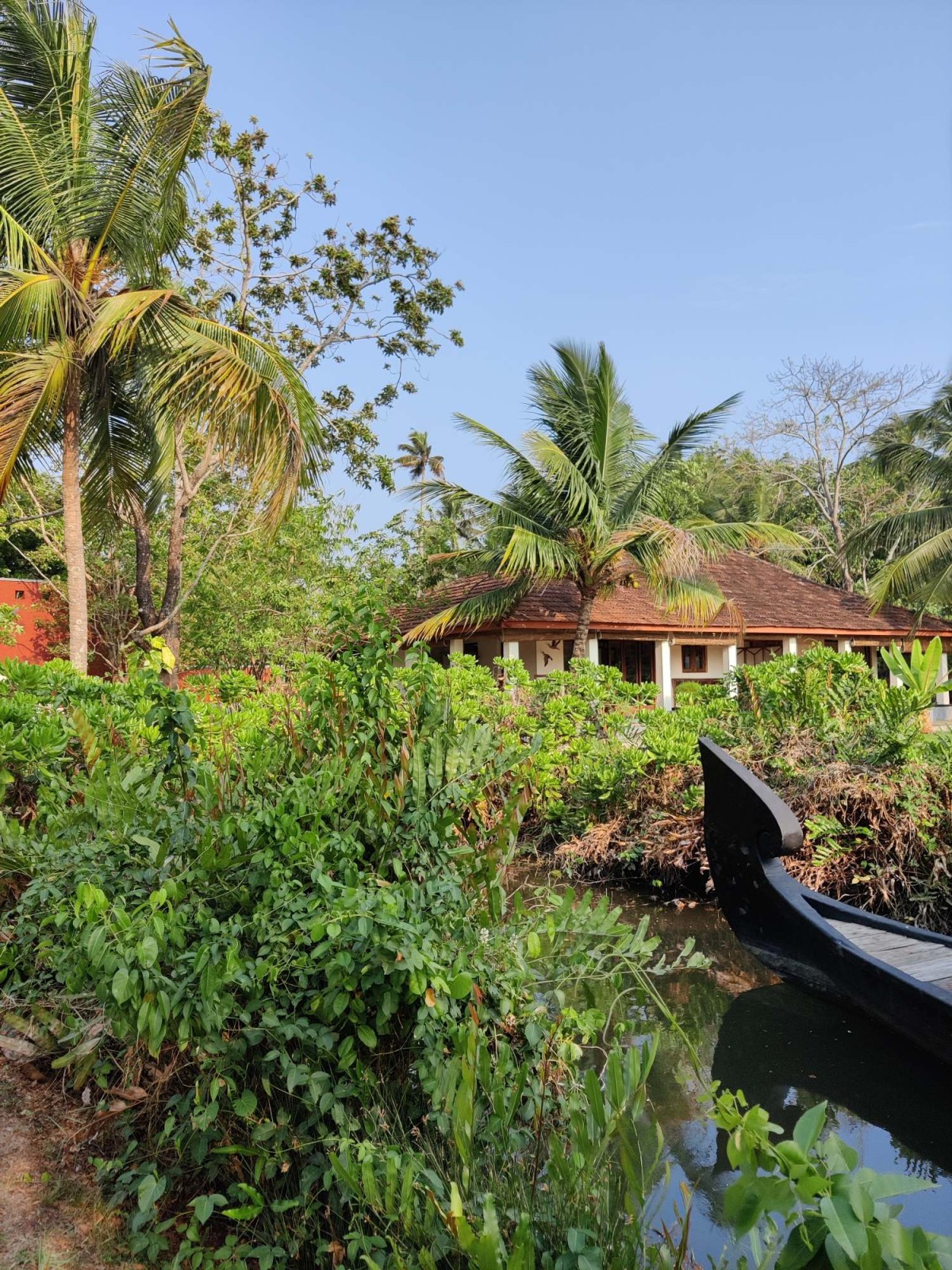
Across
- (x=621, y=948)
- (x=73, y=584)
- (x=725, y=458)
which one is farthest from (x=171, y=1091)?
(x=725, y=458)

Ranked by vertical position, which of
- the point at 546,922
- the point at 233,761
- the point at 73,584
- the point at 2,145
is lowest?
the point at 546,922

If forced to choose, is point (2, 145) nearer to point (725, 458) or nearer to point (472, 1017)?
point (472, 1017)

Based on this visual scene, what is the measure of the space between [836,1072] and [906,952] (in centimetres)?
81

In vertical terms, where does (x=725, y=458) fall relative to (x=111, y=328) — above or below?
above

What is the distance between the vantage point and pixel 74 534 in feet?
28.4

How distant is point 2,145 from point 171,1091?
894cm

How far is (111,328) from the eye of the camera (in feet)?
28.5

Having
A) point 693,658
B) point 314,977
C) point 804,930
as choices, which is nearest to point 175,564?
point 693,658

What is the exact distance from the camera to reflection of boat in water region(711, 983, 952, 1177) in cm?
428

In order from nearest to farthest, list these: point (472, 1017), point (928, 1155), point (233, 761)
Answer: point (472, 1017)
point (233, 761)
point (928, 1155)

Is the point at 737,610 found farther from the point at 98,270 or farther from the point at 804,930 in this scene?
the point at 804,930

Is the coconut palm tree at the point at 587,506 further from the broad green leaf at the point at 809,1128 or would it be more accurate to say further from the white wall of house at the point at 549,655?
the broad green leaf at the point at 809,1128

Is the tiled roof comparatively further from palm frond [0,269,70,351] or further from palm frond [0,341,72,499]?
palm frond [0,269,70,351]

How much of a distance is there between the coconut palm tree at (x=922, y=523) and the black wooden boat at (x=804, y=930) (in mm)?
17481
